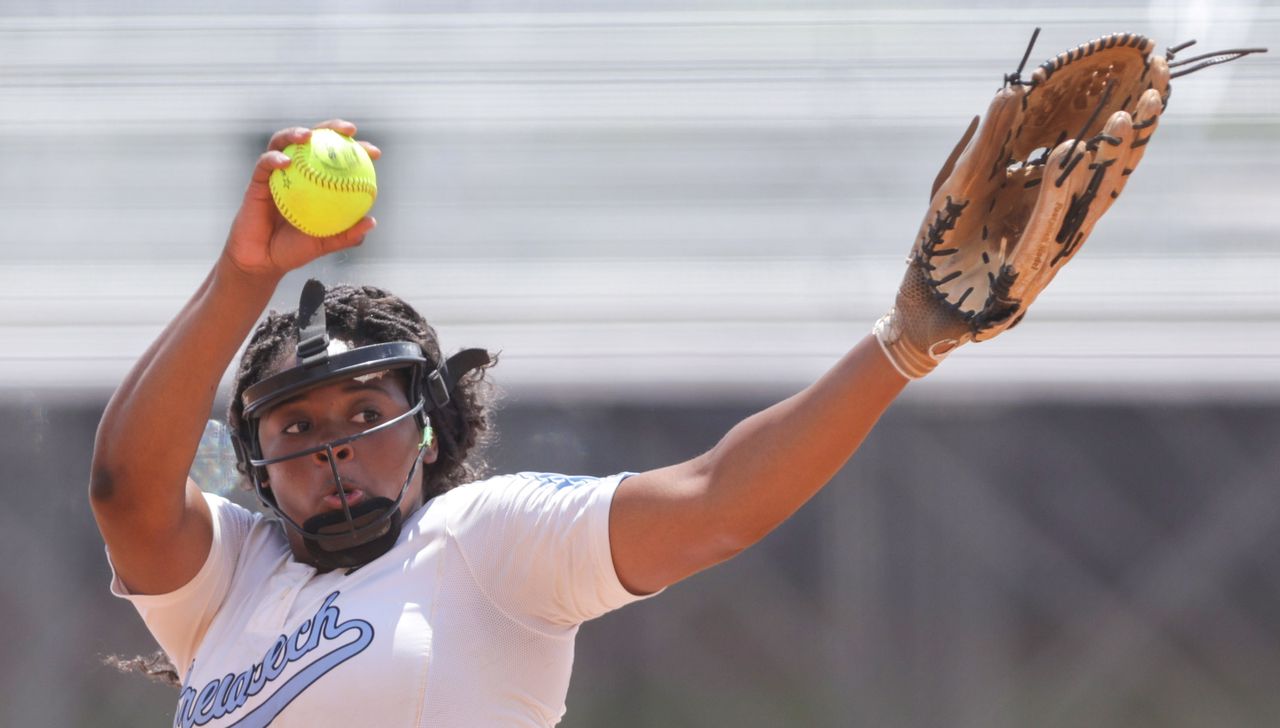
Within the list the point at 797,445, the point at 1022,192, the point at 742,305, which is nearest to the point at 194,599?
the point at 797,445

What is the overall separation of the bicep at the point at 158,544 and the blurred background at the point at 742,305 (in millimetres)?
1781

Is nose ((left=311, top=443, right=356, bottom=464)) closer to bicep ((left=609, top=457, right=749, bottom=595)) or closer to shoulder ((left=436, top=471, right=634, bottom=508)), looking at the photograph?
shoulder ((left=436, top=471, right=634, bottom=508))

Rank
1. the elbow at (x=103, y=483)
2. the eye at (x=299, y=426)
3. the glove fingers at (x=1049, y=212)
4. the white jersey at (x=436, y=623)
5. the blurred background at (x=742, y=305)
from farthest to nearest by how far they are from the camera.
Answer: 1. the blurred background at (x=742, y=305)
2. the eye at (x=299, y=426)
3. the elbow at (x=103, y=483)
4. the white jersey at (x=436, y=623)
5. the glove fingers at (x=1049, y=212)

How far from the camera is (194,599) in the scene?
146 centimetres

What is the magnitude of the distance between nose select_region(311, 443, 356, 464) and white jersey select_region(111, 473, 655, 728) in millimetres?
103

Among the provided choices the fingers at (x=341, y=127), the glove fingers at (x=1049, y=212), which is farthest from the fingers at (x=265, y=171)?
the glove fingers at (x=1049, y=212)

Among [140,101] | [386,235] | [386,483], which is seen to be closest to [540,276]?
[386,235]

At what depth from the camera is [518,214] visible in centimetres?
369

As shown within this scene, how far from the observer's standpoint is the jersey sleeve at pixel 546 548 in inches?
50.3

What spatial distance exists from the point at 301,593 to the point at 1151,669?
2509 millimetres

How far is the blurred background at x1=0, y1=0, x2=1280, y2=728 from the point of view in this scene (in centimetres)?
322

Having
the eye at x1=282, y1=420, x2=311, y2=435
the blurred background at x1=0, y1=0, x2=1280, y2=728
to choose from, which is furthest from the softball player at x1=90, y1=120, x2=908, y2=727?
the blurred background at x1=0, y1=0, x2=1280, y2=728

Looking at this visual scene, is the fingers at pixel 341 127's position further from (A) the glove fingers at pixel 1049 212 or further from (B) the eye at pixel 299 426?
(A) the glove fingers at pixel 1049 212

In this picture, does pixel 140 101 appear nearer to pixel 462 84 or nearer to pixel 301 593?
pixel 462 84
